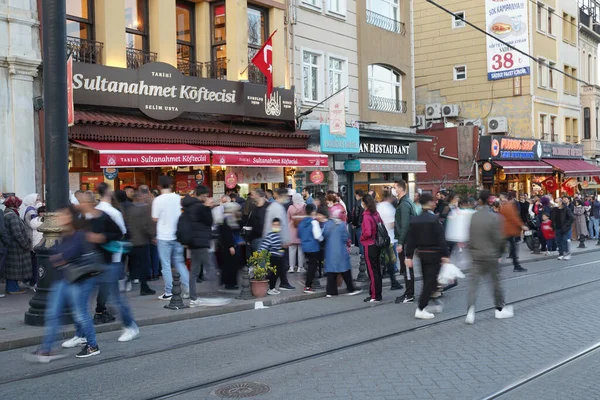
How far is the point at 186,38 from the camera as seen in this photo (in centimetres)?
1912

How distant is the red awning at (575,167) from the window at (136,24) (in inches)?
953

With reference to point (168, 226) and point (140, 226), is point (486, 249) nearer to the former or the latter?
point (168, 226)

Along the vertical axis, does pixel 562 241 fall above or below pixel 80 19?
below

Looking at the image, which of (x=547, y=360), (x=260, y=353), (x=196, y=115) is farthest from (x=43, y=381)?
(x=196, y=115)

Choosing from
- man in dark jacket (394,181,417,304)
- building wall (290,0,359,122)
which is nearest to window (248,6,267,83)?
building wall (290,0,359,122)

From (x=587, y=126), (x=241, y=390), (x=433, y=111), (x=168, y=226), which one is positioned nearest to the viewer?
(x=241, y=390)

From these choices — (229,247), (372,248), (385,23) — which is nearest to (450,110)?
(385,23)

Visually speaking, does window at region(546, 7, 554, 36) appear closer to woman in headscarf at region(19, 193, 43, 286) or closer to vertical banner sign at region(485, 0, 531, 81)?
vertical banner sign at region(485, 0, 531, 81)

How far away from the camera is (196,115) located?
18328mm

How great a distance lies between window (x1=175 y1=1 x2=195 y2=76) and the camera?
1884 cm

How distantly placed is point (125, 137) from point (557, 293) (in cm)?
1017

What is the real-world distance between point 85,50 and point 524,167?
2259 cm

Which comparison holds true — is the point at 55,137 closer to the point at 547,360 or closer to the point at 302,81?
the point at 547,360

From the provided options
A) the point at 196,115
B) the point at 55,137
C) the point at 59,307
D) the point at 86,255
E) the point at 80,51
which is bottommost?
the point at 59,307
